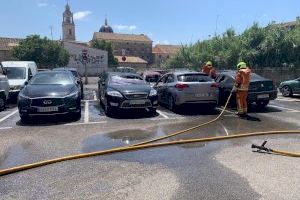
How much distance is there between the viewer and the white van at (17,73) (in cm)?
1542

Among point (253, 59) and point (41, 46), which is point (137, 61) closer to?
point (41, 46)

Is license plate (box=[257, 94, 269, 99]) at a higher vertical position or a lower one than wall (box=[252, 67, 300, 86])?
lower

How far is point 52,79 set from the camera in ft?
37.7

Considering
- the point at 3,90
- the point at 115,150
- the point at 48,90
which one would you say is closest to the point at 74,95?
the point at 48,90

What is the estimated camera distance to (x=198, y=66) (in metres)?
39.9

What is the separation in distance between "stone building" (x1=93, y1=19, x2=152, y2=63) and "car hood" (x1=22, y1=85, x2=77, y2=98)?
116 meters

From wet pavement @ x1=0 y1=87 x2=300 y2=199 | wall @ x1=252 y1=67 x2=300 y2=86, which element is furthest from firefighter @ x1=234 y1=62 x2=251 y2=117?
wall @ x1=252 y1=67 x2=300 y2=86

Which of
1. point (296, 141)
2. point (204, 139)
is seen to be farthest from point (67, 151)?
point (296, 141)

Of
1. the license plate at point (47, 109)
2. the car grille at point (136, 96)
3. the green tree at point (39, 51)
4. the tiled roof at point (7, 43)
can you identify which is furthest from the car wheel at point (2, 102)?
the tiled roof at point (7, 43)

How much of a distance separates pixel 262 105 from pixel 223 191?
958cm

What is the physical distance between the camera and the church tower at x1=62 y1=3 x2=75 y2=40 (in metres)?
111

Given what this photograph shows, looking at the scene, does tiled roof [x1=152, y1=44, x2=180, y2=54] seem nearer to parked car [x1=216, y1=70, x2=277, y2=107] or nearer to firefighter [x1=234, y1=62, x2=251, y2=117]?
parked car [x1=216, y1=70, x2=277, y2=107]

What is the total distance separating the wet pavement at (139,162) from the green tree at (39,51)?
53.5 m

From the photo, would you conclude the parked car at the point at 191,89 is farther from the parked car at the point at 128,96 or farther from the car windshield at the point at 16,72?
the car windshield at the point at 16,72
